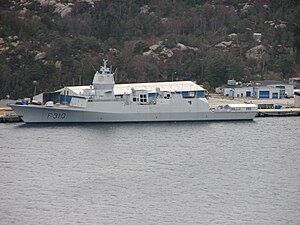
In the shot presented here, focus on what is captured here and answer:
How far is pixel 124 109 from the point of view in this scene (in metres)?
73.8

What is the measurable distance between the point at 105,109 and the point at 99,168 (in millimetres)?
18158

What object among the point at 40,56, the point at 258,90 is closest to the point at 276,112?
the point at 258,90

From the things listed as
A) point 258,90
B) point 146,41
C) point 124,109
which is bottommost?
point 124,109

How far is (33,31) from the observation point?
316 feet

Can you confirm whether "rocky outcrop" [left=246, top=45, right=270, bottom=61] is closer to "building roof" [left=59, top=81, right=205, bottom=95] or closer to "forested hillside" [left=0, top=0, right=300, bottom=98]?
"forested hillside" [left=0, top=0, right=300, bottom=98]

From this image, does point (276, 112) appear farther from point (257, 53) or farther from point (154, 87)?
point (257, 53)

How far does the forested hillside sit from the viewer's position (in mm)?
90000

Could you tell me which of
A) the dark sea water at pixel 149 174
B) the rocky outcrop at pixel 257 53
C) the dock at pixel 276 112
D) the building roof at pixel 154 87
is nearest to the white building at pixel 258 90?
the building roof at pixel 154 87

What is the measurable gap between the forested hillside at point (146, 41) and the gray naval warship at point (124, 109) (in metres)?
11.4

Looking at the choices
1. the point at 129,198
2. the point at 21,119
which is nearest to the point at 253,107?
the point at 21,119

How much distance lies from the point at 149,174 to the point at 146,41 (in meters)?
47.0

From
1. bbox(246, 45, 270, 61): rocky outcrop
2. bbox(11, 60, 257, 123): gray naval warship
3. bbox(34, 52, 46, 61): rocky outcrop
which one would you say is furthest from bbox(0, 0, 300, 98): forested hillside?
bbox(11, 60, 257, 123): gray naval warship

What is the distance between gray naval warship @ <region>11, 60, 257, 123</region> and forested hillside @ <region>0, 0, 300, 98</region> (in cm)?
1139

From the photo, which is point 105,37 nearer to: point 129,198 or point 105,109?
point 105,109
